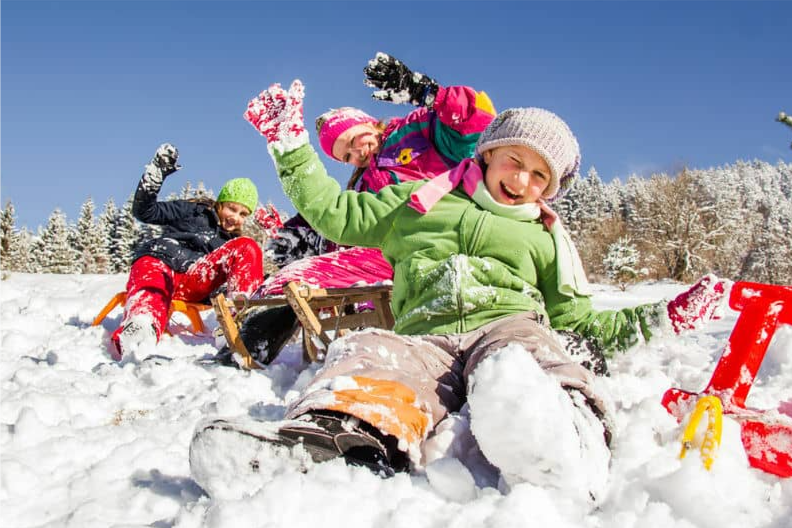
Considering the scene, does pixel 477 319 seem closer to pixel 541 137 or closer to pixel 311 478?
pixel 541 137

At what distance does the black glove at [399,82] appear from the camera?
297 cm

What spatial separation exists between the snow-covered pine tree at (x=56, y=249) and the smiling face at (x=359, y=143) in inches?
1291

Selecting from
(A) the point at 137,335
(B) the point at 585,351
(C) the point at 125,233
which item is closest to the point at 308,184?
(B) the point at 585,351

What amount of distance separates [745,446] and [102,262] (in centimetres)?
3858

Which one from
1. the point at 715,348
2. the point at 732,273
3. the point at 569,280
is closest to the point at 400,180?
the point at 569,280

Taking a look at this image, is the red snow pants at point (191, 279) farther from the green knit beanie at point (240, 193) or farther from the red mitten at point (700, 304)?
the red mitten at point (700, 304)

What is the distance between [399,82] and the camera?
299cm

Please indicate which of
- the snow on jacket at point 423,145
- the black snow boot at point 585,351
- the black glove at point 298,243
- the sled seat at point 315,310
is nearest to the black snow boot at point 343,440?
the black snow boot at point 585,351

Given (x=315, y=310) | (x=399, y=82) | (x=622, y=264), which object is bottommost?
(x=315, y=310)

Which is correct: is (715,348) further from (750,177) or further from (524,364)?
(750,177)

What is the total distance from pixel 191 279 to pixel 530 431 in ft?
11.8

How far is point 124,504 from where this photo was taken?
3.80 ft

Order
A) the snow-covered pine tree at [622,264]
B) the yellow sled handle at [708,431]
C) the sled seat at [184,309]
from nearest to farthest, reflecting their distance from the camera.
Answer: the yellow sled handle at [708,431] < the sled seat at [184,309] < the snow-covered pine tree at [622,264]

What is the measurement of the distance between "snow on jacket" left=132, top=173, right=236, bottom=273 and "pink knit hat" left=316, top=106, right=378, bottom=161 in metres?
1.41
